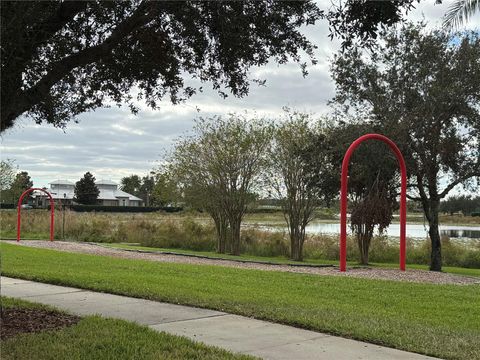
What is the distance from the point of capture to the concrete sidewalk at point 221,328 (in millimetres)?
5891

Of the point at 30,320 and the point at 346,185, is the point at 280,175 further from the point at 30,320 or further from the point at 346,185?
the point at 30,320

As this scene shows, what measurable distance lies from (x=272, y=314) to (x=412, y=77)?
12442 millimetres

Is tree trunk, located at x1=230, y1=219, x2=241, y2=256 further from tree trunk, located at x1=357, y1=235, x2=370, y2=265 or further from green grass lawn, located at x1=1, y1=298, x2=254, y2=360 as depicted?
green grass lawn, located at x1=1, y1=298, x2=254, y2=360

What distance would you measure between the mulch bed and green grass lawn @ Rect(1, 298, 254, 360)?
29 centimetres

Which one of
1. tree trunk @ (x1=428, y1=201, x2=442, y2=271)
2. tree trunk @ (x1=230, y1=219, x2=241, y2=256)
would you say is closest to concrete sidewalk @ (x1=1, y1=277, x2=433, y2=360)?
tree trunk @ (x1=428, y1=201, x2=442, y2=271)

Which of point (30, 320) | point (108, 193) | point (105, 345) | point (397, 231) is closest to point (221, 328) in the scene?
point (105, 345)

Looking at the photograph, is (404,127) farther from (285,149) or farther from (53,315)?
(53,315)

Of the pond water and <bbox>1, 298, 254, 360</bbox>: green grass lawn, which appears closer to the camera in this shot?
<bbox>1, 298, 254, 360</bbox>: green grass lawn

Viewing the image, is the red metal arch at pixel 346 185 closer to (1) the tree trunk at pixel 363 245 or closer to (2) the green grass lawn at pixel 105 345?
(1) the tree trunk at pixel 363 245

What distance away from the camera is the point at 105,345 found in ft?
19.0

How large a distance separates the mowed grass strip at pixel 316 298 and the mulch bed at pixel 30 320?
1998 millimetres

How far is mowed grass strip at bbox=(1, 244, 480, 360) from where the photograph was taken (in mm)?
6668

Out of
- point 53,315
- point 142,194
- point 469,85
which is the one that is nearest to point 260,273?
point 53,315

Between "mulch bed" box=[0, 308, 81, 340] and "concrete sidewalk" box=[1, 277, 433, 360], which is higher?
"mulch bed" box=[0, 308, 81, 340]
